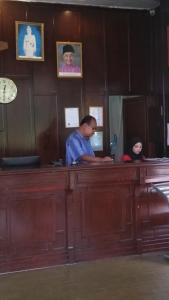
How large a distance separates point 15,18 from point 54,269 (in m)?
3.81

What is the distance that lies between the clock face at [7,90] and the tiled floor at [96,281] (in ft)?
9.49

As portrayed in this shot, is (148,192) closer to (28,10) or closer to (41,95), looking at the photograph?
(41,95)

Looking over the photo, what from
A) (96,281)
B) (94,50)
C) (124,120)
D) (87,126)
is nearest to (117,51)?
(94,50)

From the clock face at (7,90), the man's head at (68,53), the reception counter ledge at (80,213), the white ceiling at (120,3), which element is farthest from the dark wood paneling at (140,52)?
the reception counter ledge at (80,213)

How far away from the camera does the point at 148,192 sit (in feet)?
16.5

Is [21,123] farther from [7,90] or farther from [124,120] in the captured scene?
[124,120]

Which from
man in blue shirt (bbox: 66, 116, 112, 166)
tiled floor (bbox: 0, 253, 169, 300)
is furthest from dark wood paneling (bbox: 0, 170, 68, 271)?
man in blue shirt (bbox: 66, 116, 112, 166)

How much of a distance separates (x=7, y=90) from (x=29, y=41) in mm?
813

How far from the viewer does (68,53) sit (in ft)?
22.5

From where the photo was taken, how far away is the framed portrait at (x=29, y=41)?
657 cm

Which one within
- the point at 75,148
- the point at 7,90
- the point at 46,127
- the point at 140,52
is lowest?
the point at 75,148

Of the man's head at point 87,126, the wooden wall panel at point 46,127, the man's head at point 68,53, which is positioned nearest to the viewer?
the man's head at point 87,126

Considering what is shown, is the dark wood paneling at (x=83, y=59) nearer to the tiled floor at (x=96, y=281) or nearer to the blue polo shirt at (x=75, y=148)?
the blue polo shirt at (x=75, y=148)

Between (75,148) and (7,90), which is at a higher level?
(7,90)
